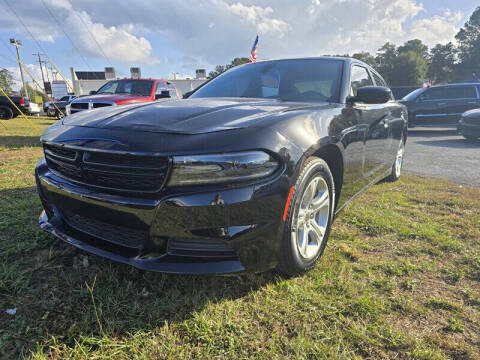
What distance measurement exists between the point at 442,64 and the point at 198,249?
70.0 metres

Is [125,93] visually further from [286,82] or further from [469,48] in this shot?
[469,48]

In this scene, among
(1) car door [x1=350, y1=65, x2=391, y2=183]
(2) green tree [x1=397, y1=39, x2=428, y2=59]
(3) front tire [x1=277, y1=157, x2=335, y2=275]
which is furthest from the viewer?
(2) green tree [x1=397, y1=39, x2=428, y2=59]

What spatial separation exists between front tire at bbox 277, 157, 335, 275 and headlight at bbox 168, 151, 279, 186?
357 mm

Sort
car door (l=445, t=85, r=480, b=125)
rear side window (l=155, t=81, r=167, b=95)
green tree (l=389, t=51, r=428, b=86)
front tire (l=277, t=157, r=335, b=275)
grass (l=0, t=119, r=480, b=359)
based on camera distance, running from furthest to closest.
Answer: green tree (l=389, t=51, r=428, b=86), car door (l=445, t=85, r=480, b=125), rear side window (l=155, t=81, r=167, b=95), front tire (l=277, t=157, r=335, b=275), grass (l=0, t=119, r=480, b=359)

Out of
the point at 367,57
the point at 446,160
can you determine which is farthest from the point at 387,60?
the point at 446,160

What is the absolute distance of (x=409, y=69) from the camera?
161ft

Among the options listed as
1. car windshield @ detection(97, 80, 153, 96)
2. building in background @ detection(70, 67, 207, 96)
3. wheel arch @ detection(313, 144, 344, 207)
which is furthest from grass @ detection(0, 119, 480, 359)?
building in background @ detection(70, 67, 207, 96)

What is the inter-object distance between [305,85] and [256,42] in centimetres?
1356

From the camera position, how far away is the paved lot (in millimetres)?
5175

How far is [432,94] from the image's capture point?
11.6 meters

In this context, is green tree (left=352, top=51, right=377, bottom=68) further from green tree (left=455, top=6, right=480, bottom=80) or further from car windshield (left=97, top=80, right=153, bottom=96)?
car windshield (left=97, top=80, right=153, bottom=96)

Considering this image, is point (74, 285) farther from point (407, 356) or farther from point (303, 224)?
point (407, 356)

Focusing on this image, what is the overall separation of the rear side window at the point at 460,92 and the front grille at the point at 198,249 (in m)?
13.0

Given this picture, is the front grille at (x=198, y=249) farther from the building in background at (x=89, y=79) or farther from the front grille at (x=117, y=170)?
the building in background at (x=89, y=79)
